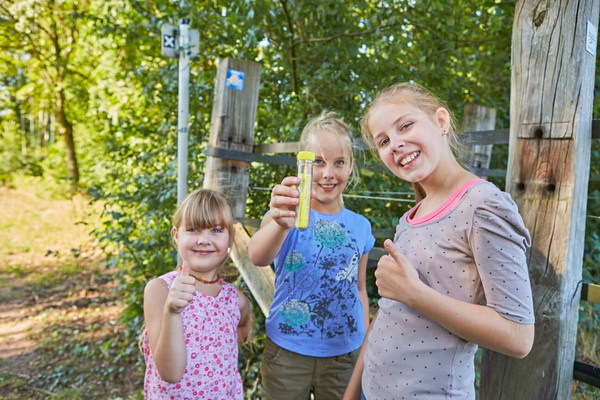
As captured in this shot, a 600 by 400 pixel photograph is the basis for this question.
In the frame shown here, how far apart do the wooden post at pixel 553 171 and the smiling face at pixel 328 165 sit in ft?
2.01

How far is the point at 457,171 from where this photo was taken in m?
1.13

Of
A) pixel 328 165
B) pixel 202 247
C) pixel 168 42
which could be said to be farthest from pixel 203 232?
pixel 168 42

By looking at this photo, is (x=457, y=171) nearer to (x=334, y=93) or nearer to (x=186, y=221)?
(x=186, y=221)

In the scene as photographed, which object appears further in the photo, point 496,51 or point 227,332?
point 496,51

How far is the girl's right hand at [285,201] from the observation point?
1.29 metres

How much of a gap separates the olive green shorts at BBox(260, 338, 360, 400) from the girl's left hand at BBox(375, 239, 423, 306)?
2.32 ft

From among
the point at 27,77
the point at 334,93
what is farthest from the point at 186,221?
the point at 27,77

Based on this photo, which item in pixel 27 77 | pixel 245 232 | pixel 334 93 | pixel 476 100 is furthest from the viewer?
pixel 27 77

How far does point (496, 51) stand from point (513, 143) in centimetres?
325

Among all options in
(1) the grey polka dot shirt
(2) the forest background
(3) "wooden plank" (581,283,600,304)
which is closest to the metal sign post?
(2) the forest background

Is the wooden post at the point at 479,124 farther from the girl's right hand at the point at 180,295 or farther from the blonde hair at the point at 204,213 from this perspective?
the girl's right hand at the point at 180,295

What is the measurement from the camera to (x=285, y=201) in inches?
50.6

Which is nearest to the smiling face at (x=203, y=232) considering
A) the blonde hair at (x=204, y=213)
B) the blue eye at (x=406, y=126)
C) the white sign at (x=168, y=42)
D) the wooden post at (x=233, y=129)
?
the blonde hair at (x=204, y=213)

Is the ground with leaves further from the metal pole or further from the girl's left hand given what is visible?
the girl's left hand
